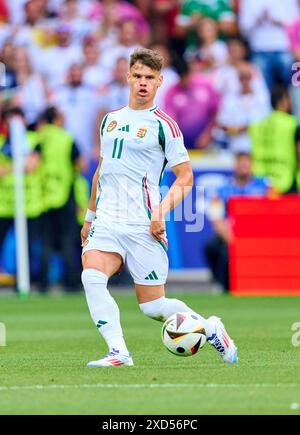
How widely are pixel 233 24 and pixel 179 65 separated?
142 centimetres

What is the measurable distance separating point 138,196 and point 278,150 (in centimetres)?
1110

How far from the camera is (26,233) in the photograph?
806 inches

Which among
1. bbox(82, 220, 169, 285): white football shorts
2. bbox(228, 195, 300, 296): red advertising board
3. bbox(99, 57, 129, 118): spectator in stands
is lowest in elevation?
bbox(228, 195, 300, 296): red advertising board

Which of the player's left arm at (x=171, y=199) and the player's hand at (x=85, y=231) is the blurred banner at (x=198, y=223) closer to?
the player's hand at (x=85, y=231)

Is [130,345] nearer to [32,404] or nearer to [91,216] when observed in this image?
[91,216]

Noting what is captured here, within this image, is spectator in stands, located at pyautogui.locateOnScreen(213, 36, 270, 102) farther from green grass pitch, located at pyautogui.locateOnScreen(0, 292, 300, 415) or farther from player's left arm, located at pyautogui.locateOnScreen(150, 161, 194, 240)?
player's left arm, located at pyautogui.locateOnScreen(150, 161, 194, 240)

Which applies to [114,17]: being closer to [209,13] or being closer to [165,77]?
[165,77]

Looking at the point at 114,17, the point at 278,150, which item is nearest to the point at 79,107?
the point at 114,17

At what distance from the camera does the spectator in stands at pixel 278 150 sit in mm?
20406

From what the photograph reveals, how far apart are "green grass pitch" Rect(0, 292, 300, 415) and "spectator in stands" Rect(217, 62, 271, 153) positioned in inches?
233

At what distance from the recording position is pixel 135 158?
9.60 meters

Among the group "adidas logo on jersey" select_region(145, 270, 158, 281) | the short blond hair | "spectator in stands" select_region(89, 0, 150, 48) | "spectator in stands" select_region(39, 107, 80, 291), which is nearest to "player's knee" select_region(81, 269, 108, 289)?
"adidas logo on jersey" select_region(145, 270, 158, 281)

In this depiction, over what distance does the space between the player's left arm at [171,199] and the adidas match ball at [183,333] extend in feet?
2.05

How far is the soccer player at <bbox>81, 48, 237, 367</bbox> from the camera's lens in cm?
953
